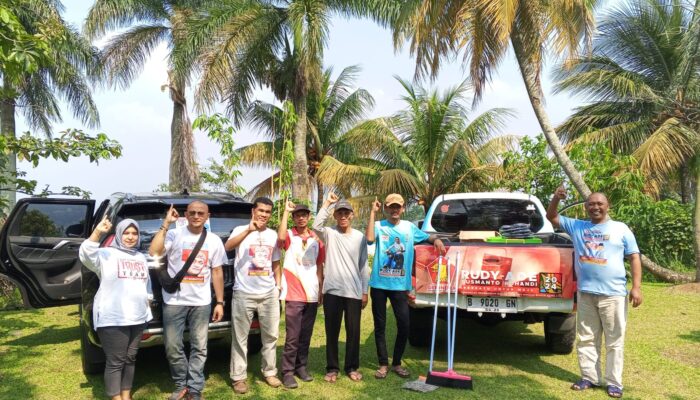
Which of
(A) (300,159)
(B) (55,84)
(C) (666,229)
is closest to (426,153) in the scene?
(A) (300,159)

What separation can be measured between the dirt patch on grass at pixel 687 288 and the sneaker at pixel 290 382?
8.10 m

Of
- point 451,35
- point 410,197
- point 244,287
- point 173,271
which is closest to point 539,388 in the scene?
point 244,287

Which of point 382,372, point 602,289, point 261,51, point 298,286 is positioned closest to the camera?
point 602,289

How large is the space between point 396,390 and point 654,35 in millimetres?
17290

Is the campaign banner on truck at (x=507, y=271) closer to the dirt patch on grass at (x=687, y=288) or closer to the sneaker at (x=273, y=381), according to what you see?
the sneaker at (x=273, y=381)

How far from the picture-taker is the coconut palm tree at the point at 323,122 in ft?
62.2

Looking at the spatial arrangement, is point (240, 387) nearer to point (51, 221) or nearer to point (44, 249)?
point (44, 249)

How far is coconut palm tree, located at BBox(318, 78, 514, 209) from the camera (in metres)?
15.9

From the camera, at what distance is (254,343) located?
5.60 m

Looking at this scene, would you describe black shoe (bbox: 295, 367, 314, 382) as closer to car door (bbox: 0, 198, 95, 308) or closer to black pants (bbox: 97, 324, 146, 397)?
black pants (bbox: 97, 324, 146, 397)

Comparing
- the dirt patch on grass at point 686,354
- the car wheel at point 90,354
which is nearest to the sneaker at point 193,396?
the car wheel at point 90,354

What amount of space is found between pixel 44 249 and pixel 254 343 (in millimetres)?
2669

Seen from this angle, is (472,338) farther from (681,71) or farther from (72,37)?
(72,37)

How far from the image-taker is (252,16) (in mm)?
13109
